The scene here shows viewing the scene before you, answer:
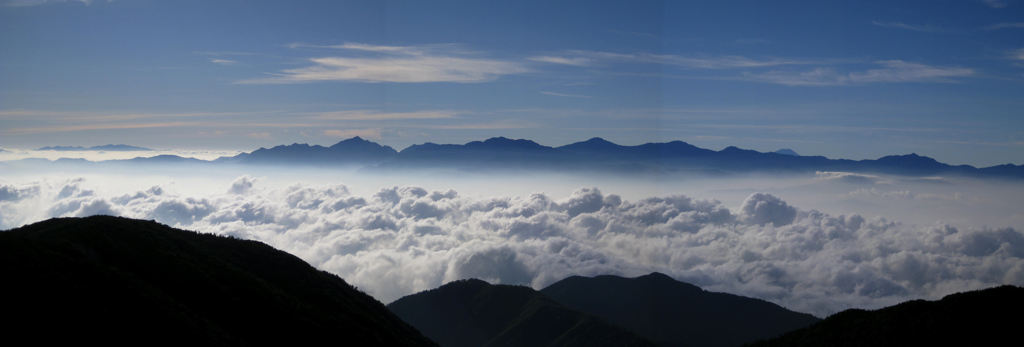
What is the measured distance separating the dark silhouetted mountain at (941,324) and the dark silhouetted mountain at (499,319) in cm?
9502

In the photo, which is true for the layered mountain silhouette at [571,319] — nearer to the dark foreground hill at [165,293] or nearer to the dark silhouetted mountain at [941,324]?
the dark foreground hill at [165,293]

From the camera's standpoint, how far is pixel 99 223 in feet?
153

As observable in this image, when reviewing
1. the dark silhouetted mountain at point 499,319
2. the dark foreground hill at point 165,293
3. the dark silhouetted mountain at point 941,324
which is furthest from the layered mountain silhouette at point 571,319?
the dark silhouetted mountain at point 941,324

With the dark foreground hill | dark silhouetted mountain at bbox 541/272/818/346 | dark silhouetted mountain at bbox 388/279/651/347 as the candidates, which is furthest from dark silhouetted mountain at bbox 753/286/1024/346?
dark silhouetted mountain at bbox 541/272/818/346

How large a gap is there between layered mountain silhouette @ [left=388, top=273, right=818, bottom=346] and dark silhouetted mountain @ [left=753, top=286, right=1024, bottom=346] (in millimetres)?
95232

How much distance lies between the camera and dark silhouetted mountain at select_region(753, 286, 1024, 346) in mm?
37531

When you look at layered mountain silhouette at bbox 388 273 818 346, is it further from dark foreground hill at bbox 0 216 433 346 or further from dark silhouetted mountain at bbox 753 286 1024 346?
dark silhouetted mountain at bbox 753 286 1024 346

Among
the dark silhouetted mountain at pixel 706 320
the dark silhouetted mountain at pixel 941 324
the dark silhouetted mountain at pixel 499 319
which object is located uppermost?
the dark silhouetted mountain at pixel 941 324

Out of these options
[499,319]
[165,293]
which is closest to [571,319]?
[499,319]

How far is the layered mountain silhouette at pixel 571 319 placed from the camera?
148 meters

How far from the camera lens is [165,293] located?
38.2 meters

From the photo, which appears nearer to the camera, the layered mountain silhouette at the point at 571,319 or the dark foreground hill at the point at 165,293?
the dark foreground hill at the point at 165,293

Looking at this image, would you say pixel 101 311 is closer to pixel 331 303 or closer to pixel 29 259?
Result: pixel 29 259

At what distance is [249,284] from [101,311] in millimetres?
14732
